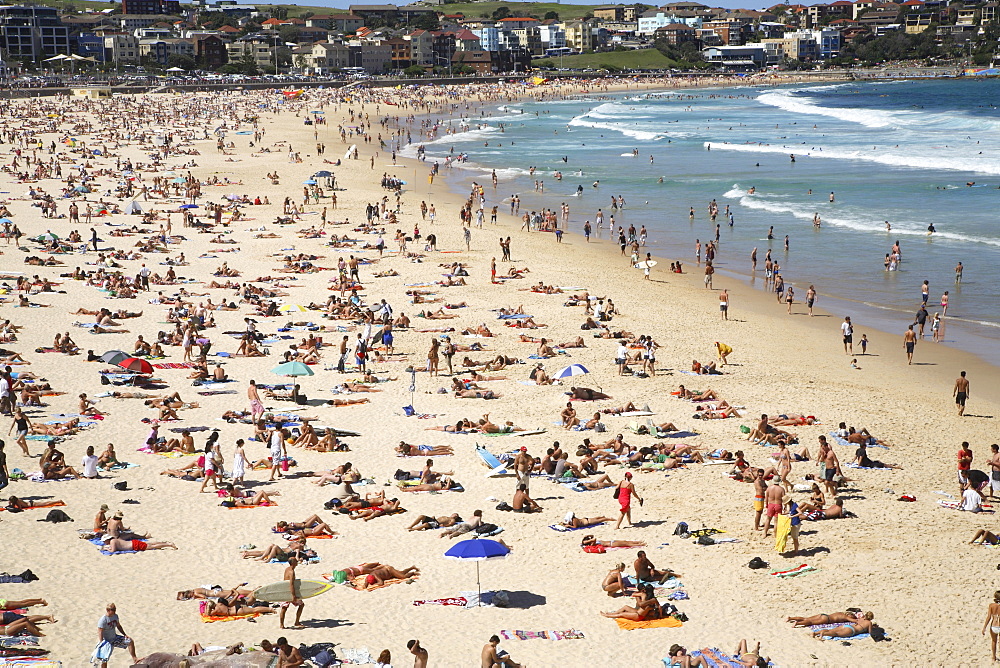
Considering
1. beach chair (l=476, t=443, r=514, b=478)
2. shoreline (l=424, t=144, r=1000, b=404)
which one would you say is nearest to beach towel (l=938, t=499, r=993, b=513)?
shoreline (l=424, t=144, r=1000, b=404)

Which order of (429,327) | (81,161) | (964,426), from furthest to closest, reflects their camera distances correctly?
(81,161), (429,327), (964,426)

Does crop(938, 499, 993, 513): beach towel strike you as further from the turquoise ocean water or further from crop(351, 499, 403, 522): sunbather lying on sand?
the turquoise ocean water

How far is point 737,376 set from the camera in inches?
747

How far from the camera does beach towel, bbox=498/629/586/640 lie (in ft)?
33.1

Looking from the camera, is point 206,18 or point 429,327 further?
point 206,18

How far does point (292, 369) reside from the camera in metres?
18.0

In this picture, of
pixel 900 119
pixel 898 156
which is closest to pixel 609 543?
pixel 898 156

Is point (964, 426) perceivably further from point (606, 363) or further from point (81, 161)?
point (81, 161)

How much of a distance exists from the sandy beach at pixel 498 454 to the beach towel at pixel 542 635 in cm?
6

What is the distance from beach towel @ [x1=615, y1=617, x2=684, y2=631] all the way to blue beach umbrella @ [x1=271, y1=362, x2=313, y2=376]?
9.32 m

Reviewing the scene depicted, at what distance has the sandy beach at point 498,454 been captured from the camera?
1026cm

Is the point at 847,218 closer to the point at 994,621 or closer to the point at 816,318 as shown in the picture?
the point at 816,318

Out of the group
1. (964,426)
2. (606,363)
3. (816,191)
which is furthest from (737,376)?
(816,191)

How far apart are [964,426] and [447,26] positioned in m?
191
